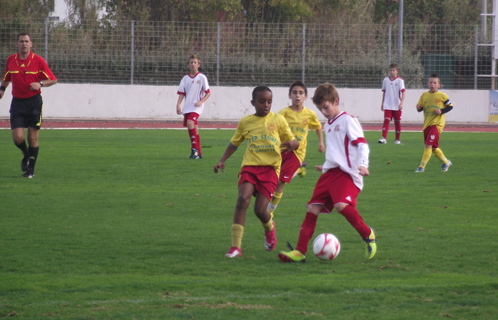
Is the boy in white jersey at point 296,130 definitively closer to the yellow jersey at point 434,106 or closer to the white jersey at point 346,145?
the white jersey at point 346,145

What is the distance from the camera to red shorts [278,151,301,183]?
24.3ft

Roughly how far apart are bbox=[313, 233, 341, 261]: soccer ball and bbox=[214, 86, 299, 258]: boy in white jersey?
2.01 ft

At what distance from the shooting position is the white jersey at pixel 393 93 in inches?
680

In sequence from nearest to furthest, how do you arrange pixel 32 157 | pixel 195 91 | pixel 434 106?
1. pixel 32 157
2. pixel 434 106
3. pixel 195 91

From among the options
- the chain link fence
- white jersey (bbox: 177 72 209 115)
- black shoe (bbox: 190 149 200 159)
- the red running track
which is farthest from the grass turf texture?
the chain link fence

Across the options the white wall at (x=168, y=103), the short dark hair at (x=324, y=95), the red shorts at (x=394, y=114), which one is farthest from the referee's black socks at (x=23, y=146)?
the white wall at (x=168, y=103)

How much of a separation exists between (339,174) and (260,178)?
2.35 ft

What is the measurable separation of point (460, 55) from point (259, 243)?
70.6ft

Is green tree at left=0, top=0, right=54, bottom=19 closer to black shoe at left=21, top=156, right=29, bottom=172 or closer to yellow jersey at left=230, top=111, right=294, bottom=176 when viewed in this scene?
black shoe at left=21, top=156, right=29, bottom=172

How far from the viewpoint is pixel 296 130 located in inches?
309

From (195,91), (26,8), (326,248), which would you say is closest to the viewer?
(326,248)

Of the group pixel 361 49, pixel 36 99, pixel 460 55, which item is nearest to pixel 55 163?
pixel 36 99

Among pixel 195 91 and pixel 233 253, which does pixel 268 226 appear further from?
pixel 195 91

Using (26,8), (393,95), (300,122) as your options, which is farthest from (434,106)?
(26,8)
